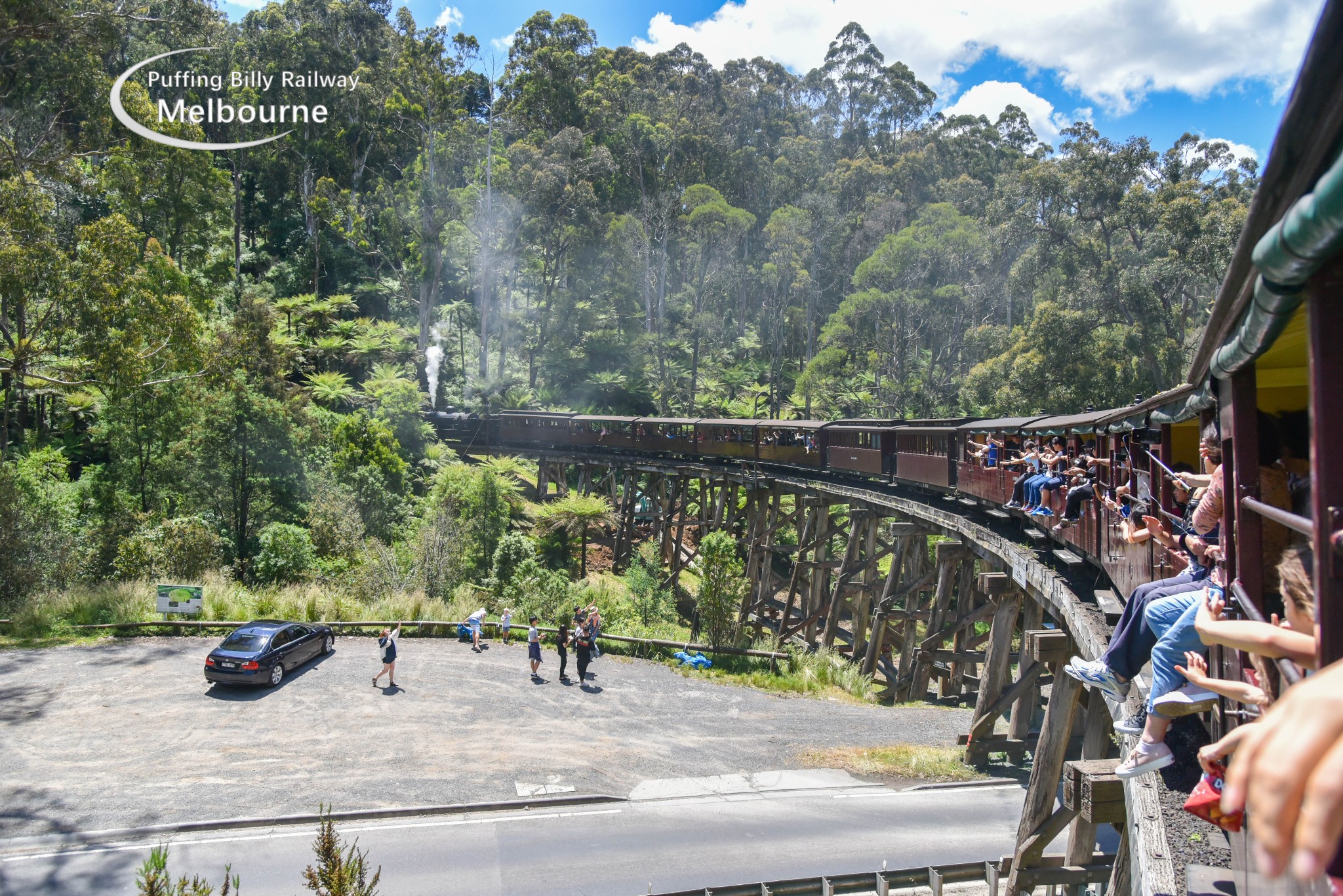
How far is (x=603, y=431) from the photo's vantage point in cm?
3180

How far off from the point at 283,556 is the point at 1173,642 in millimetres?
20735

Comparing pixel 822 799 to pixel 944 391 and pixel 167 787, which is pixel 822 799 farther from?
pixel 944 391

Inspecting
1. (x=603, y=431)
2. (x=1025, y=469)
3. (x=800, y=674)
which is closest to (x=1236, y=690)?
(x=1025, y=469)

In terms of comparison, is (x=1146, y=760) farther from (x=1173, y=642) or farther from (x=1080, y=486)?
(x=1080, y=486)

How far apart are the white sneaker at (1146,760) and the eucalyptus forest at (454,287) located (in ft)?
54.9

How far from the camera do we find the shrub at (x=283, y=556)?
20781mm

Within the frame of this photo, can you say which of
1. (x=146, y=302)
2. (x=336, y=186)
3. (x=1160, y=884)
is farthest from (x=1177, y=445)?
(x=336, y=186)

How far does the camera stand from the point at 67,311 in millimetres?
18875

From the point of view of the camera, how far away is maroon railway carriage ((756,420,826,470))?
23516 mm

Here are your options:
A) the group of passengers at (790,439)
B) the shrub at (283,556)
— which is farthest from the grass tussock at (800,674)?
the shrub at (283,556)

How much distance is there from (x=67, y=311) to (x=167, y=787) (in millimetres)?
12851

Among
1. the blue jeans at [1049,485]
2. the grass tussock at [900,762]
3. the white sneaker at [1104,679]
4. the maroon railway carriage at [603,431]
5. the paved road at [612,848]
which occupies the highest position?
the maroon railway carriage at [603,431]

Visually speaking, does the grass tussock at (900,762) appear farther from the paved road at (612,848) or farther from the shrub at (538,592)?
the shrub at (538,592)

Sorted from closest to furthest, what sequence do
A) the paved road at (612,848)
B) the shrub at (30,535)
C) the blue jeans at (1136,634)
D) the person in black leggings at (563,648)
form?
the blue jeans at (1136,634), the paved road at (612,848), the person in black leggings at (563,648), the shrub at (30,535)
